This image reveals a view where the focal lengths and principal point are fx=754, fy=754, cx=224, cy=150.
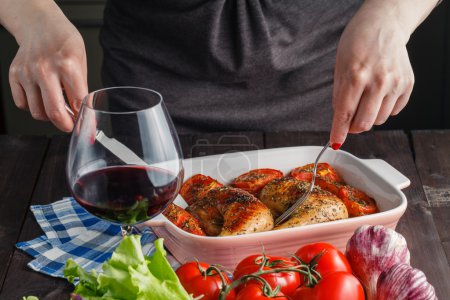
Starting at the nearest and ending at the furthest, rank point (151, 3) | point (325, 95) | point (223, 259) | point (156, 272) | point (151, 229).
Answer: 1. point (156, 272)
2. point (223, 259)
3. point (151, 229)
4. point (151, 3)
5. point (325, 95)

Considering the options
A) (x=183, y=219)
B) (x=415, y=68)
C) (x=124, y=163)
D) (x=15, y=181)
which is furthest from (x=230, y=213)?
(x=415, y=68)

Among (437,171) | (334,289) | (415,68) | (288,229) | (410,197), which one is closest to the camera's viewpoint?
(334,289)

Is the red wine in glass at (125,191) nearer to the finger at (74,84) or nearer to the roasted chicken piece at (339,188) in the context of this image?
the finger at (74,84)

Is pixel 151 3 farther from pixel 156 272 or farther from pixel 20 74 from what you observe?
pixel 156 272

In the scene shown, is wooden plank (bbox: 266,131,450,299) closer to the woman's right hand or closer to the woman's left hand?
the woman's left hand

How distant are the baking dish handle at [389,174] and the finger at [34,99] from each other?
2.05 ft

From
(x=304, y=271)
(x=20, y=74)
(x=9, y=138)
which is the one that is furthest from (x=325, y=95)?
(x=304, y=271)

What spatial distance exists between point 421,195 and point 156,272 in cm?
78

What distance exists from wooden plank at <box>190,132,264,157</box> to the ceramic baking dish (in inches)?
7.9

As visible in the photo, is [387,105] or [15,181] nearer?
[387,105]

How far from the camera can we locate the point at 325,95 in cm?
200

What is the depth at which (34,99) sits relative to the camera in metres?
1.29

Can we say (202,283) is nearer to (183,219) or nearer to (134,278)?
(134,278)

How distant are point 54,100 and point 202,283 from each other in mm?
421
